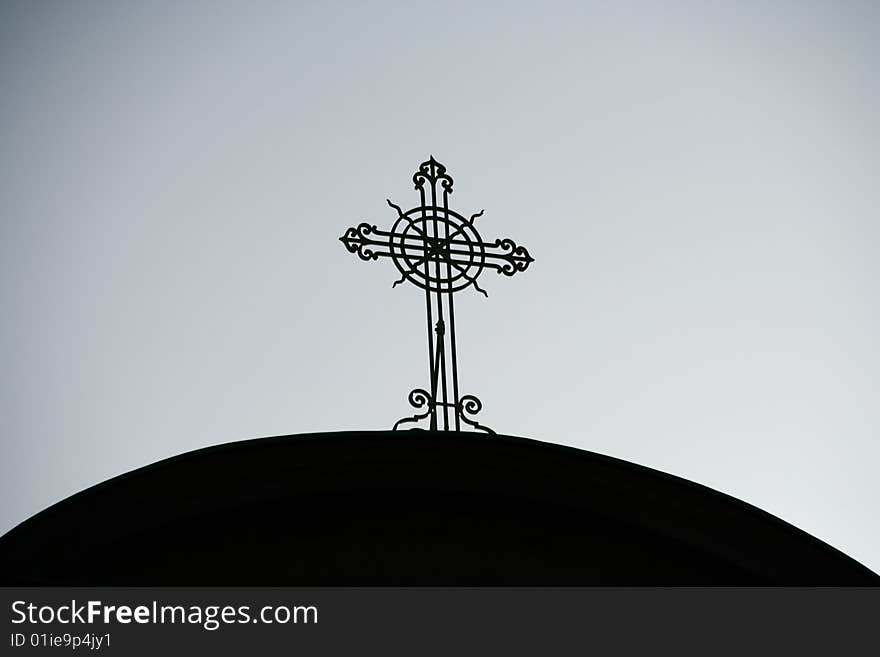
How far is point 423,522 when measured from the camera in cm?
453

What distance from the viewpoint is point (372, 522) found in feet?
14.7

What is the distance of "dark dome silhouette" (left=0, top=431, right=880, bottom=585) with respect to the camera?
4219 mm

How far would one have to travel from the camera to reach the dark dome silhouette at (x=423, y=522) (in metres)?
4.22

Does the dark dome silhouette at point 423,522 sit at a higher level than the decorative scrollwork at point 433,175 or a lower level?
lower

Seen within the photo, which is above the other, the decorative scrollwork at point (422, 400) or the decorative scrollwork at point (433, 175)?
the decorative scrollwork at point (433, 175)

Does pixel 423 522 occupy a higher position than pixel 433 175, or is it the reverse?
pixel 433 175

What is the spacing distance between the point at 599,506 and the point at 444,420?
848 mm

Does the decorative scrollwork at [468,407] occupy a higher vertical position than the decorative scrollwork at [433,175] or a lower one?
lower

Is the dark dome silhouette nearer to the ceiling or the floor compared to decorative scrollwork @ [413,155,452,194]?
nearer to the floor
